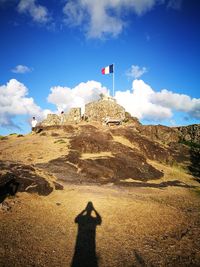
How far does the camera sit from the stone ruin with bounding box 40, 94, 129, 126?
2148 inches

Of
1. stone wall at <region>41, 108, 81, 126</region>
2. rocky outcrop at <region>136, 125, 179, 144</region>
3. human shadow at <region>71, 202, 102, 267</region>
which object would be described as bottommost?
human shadow at <region>71, 202, 102, 267</region>

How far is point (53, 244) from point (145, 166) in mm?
21083

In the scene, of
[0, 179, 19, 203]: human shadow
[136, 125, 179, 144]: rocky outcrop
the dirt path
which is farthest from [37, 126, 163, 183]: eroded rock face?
[136, 125, 179, 144]: rocky outcrop

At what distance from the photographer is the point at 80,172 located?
24406 mm

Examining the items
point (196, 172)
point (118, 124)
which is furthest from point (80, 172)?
point (118, 124)

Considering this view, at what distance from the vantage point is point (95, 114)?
55.6 metres

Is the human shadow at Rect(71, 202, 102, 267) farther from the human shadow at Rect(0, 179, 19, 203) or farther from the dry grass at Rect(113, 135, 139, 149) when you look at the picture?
the dry grass at Rect(113, 135, 139, 149)

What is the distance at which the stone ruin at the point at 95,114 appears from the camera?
179 ft

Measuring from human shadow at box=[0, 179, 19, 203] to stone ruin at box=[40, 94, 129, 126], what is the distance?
123ft

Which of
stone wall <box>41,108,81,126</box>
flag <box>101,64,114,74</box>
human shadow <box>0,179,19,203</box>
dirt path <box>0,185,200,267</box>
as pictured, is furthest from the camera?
stone wall <box>41,108,81,126</box>

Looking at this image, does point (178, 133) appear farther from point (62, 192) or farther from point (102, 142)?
point (62, 192)

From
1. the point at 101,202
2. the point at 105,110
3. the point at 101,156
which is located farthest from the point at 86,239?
the point at 105,110

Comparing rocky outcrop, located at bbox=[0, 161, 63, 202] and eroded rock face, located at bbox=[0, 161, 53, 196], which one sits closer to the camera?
rocky outcrop, located at bbox=[0, 161, 63, 202]

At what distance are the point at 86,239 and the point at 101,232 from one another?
1.07 meters
